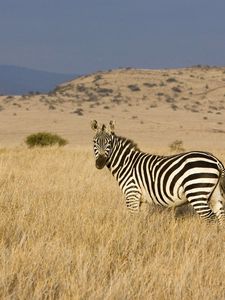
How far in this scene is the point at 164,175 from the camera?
6.51m

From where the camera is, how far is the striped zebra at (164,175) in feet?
20.3

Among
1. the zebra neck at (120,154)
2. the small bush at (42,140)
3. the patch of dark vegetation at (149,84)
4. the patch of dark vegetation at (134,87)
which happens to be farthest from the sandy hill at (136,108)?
the zebra neck at (120,154)

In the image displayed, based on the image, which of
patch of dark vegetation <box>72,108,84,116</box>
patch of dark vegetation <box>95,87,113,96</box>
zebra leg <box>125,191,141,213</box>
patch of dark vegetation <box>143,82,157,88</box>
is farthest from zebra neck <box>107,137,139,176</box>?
patch of dark vegetation <box>143,82,157,88</box>

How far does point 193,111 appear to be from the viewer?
177ft

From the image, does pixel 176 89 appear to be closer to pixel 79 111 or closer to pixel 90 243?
pixel 79 111

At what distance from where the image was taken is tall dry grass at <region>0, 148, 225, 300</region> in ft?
12.3

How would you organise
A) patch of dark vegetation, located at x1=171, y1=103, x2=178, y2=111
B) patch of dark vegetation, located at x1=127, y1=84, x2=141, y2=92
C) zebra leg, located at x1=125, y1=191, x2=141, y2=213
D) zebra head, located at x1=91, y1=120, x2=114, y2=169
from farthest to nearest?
patch of dark vegetation, located at x1=127, y1=84, x2=141, y2=92, patch of dark vegetation, located at x1=171, y1=103, x2=178, y2=111, zebra head, located at x1=91, y1=120, x2=114, y2=169, zebra leg, located at x1=125, y1=191, x2=141, y2=213

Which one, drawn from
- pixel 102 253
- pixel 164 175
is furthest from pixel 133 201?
pixel 102 253

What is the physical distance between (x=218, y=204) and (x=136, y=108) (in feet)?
158

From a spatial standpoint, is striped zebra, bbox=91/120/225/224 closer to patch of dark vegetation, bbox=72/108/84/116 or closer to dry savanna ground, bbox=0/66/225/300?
dry savanna ground, bbox=0/66/225/300

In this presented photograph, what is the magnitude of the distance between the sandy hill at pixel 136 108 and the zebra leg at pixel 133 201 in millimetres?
19633

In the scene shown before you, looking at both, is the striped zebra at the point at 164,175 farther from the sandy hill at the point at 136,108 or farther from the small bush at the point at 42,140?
the sandy hill at the point at 136,108

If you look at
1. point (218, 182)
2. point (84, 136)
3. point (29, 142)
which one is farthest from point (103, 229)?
point (84, 136)

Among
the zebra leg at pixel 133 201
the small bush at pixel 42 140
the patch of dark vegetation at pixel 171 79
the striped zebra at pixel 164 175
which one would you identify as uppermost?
the striped zebra at pixel 164 175
